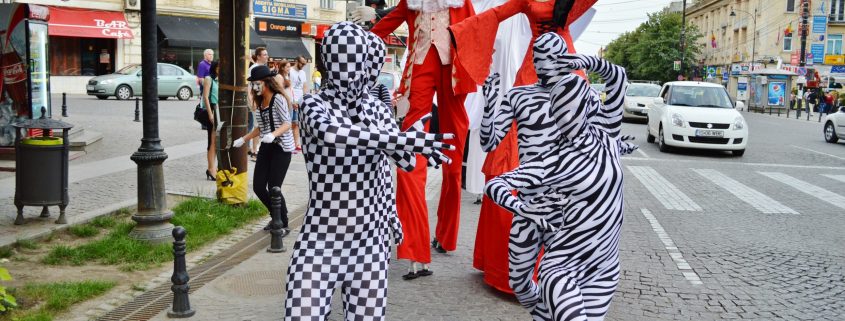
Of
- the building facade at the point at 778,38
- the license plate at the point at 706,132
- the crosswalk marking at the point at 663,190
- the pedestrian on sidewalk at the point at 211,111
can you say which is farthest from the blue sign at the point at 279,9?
the building facade at the point at 778,38

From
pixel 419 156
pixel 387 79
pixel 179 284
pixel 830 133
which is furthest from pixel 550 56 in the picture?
pixel 830 133

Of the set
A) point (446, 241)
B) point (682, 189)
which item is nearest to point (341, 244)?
point (446, 241)

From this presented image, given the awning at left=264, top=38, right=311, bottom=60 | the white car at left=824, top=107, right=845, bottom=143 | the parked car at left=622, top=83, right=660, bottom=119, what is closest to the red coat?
the white car at left=824, top=107, right=845, bottom=143

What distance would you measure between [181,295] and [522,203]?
2.80 meters

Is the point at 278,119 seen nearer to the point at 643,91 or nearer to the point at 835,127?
the point at 835,127

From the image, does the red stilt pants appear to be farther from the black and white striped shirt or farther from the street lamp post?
the street lamp post

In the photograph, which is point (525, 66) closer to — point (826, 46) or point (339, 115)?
point (339, 115)

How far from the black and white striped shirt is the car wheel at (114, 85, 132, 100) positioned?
85.8 feet

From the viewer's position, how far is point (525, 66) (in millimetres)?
5180

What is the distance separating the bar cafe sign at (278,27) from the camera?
48500mm

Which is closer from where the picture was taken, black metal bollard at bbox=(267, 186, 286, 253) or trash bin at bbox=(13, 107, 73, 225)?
black metal bollard at bbox=(267, 186, 286, 253)

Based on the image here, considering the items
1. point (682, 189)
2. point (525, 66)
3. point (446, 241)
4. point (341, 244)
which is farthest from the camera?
point (682, 189)

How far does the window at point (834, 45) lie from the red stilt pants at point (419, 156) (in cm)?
7183

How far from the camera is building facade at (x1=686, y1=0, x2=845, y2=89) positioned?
6234 cm
